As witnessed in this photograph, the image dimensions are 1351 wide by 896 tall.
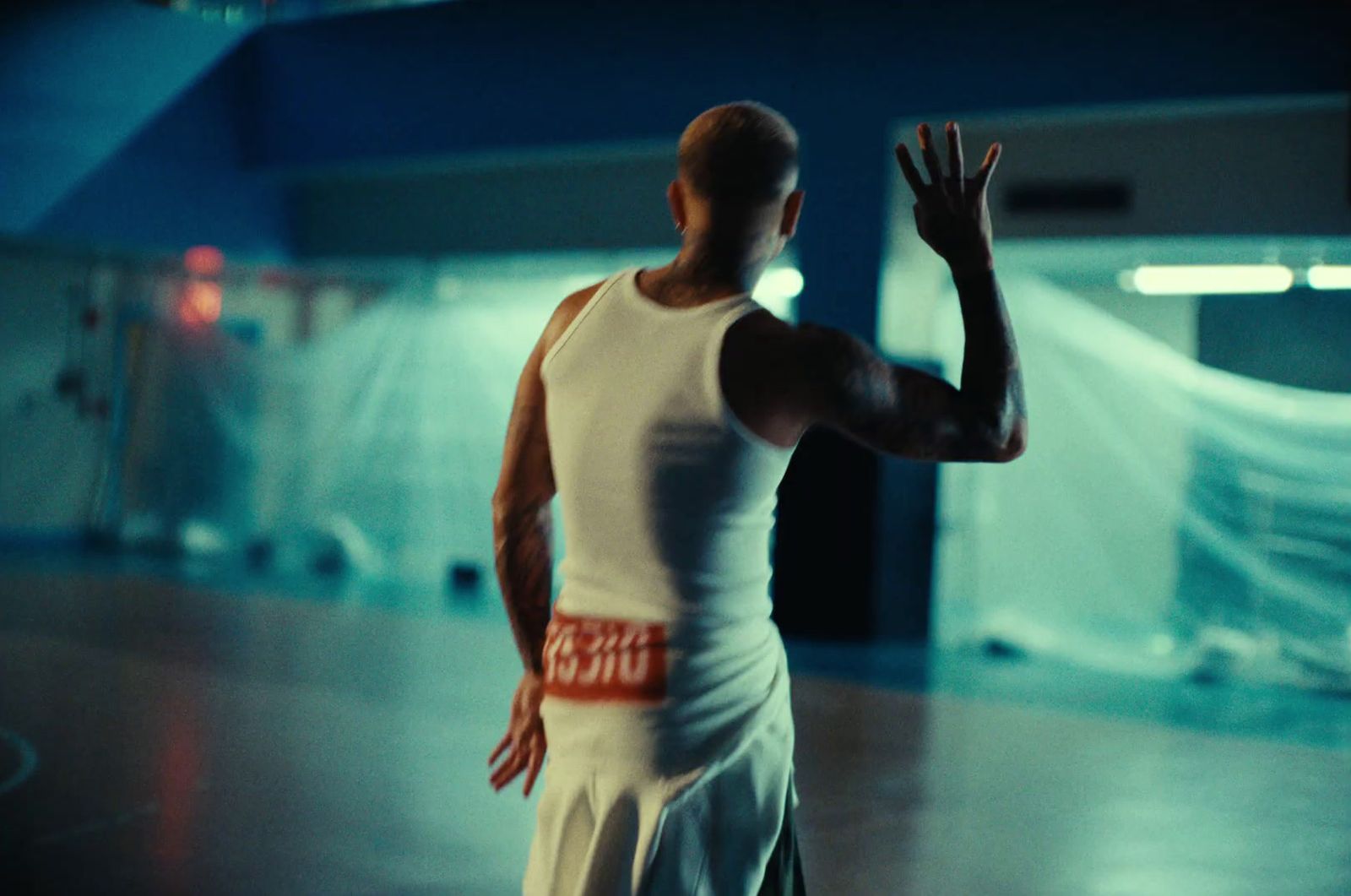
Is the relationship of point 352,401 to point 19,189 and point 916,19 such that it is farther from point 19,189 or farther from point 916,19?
point 916,19

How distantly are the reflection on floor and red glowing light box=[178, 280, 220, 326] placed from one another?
13.5 ft

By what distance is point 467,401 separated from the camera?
34.7 feet

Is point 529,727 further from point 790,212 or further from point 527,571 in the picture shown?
point 790,212

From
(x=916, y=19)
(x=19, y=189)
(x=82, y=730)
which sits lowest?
(x=82, y=730)

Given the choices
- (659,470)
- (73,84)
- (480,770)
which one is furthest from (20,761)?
(73,84)

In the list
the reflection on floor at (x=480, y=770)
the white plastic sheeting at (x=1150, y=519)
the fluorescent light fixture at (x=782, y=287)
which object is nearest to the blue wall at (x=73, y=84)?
the reflection on floor at (x=480, y=770)

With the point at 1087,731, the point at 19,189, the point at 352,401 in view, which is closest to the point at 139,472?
the point at 352,401

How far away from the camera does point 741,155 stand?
1.53m

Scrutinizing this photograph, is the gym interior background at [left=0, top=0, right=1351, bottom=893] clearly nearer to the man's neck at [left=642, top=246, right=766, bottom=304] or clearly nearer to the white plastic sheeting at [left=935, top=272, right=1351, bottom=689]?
the white plastic sheeting at [left=935, top=272, right=1351, bottom=689]

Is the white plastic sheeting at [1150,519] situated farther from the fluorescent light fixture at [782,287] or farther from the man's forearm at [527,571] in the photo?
the man's forearm at [527,571]

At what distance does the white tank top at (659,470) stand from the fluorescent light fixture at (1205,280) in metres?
6.69

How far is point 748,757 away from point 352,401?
385 inches

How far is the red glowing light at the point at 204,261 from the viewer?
10837 millimetres

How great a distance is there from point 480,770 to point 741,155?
3726mm
